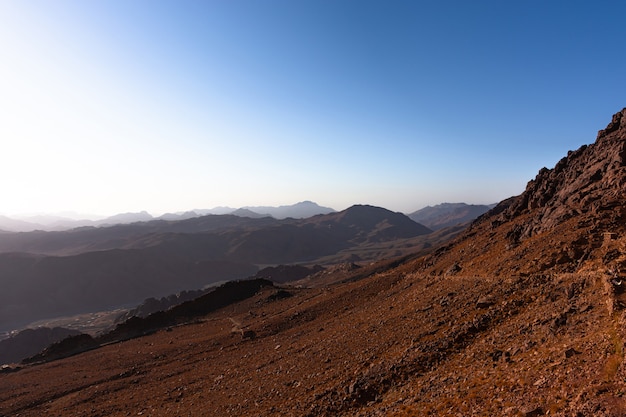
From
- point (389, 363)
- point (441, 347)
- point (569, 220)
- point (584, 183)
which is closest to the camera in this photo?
point (441, 347)

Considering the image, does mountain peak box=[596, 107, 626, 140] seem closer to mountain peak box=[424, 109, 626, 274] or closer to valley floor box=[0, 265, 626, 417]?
mountain peak box=[424, 109, 626, 274]

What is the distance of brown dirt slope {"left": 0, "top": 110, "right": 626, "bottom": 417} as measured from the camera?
13633mm

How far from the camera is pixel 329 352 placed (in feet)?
92.7

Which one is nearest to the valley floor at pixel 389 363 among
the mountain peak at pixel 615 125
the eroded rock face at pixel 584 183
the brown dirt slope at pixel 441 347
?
the brown dirt slope at pixel 441 347

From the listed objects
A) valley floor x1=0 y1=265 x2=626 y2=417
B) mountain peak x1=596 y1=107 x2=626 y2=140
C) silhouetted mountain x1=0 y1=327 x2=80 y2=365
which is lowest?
silhouetted mountain x1=0 y1=327 x2=80 y2=365

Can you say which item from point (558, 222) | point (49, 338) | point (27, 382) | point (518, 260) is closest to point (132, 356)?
point (27, 382)

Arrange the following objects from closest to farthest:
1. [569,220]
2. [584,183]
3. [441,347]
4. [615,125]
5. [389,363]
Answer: [441,347] → [389,363] → [569,220] → [584,183] → [615,125]

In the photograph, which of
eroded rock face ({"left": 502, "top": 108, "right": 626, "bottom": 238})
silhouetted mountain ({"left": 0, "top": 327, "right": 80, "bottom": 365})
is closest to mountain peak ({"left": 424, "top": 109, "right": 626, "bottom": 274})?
eroded rock face ({"left": 502, "top": 108, "right": 626, "bottom": 238})

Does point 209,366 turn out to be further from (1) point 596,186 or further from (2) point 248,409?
(1) point 596,186

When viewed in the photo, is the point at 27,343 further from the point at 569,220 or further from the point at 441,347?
the point at 569,220

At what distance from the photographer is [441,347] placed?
2055 centimetres

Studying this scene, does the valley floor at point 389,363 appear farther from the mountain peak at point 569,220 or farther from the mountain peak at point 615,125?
the mountain peak at point 615,125

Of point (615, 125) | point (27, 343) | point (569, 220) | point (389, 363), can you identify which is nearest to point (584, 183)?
point (569, 220)

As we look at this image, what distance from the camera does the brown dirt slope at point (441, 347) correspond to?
13.6 metres
